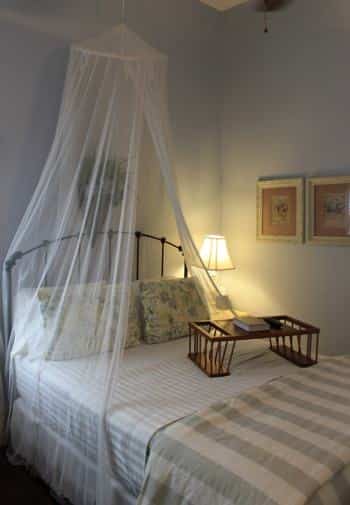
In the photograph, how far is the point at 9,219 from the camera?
2922 millimetres

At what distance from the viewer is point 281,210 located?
378 centimetres

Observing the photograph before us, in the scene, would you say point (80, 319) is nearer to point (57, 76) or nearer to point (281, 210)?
point (57, 76)

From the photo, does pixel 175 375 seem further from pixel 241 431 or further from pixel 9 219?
pixel 9 219

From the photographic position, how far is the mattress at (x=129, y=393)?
1887 millimetres

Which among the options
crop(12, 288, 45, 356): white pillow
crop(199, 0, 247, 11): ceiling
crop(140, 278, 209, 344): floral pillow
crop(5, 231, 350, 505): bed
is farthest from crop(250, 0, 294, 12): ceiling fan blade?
crop(12, 288, 45, 356): white pillow

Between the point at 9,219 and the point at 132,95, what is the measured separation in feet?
3.73

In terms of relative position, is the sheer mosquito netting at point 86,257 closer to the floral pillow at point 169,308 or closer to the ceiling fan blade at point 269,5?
the floral pillow at point 169,308

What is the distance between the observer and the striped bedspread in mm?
1459

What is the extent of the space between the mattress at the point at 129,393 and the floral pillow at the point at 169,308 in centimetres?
25

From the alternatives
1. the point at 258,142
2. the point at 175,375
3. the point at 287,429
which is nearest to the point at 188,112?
the point at 258,142

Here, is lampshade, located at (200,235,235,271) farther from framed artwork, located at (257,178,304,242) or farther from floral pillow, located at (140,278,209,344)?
floral pillow, located at (140,278,209,344)

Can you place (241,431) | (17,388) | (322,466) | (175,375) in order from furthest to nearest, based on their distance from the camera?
(17,388), (175,375), (241,431), (322,466)

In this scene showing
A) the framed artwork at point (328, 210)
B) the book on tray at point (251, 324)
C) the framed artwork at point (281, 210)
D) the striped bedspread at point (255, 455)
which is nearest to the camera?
the striped bedspread at point (255, 455)

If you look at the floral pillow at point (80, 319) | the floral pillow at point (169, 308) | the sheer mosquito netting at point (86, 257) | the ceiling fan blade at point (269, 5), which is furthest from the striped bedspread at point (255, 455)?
the ceiling fan blade at point (269, 5)
